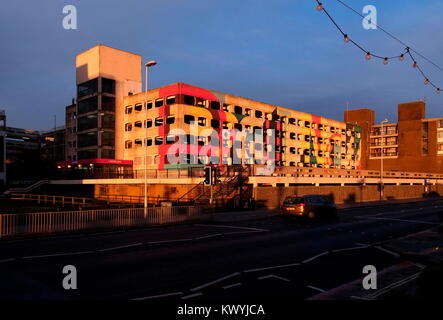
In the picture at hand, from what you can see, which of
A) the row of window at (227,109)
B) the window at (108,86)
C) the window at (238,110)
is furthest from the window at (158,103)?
the window at (238,110)

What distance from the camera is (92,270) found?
31.8 ft

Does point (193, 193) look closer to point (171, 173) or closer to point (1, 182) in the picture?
point (171, 173)

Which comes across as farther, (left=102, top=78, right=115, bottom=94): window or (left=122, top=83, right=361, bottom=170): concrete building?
(left=102, top=78, right=115, bottom=94): window

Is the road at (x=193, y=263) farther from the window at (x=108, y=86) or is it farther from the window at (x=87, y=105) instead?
the window at (x=87, y=105)

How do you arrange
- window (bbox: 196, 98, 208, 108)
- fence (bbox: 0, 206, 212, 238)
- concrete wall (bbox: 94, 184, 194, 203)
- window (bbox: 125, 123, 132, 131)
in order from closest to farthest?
1. fence (bbox: 0, 206, 212, 238)
2. concrete wall (bbox: 94, 184, 194, 203)
3. window (bbox: 196, 98, 208, 108)
4. window (bbox: 125, 123, 132, 131)

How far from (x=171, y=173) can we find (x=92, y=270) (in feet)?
85.9

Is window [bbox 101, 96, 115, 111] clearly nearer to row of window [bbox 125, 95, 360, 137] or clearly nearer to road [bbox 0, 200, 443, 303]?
row of window [bbox 125, 95, 360, 137]

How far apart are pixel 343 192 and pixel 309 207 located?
18.7m

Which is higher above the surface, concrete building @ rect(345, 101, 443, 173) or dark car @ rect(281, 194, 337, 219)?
concrete building @ rect(345, 101, 443, 173)

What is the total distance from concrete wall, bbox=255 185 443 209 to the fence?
7.87 m

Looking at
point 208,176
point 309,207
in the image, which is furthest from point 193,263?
point 309,207

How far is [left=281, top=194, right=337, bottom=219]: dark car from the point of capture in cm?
2194

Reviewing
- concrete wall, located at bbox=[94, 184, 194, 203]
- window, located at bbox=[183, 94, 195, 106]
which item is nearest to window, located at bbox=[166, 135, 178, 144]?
window, located at bbox=[183, 94, 195, 106]
